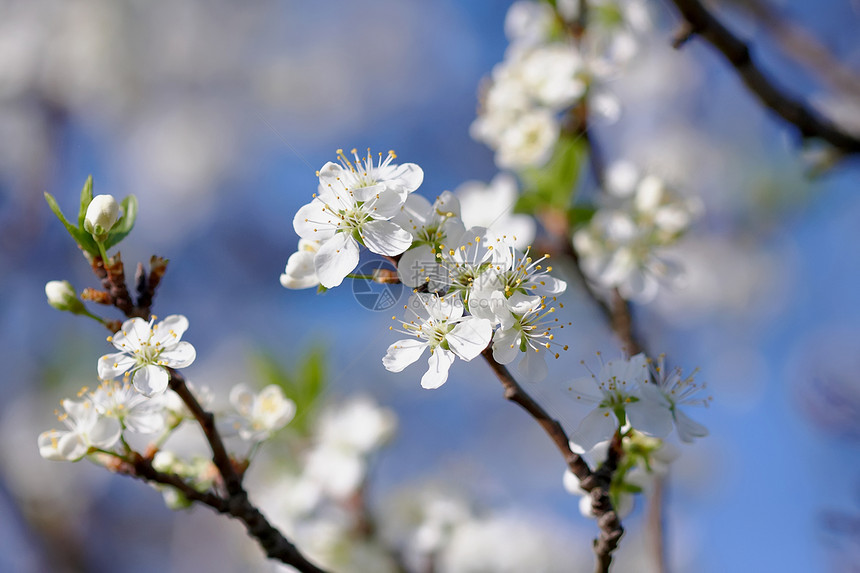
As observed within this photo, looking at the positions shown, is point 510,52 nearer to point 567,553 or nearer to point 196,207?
point 567,553

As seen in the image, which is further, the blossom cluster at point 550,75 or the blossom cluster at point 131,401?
the blossom cluster at point 550,75

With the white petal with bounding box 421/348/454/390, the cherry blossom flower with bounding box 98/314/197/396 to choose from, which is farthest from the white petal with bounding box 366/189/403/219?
the cherry blossom flower with bounding box 98/314/197/396

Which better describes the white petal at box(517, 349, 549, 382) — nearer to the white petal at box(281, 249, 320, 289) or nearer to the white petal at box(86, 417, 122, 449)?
the white petal at box(281, 249, 320, 289)

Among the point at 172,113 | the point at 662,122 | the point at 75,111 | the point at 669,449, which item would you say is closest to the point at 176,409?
the point at 669,449

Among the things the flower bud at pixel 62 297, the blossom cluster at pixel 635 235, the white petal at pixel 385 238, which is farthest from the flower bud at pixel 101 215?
the blossom cluster at pixel 635 235

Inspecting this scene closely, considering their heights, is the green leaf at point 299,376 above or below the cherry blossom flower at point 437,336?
above

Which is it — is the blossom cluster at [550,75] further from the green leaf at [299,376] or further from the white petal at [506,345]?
the white petal at [506,345]
